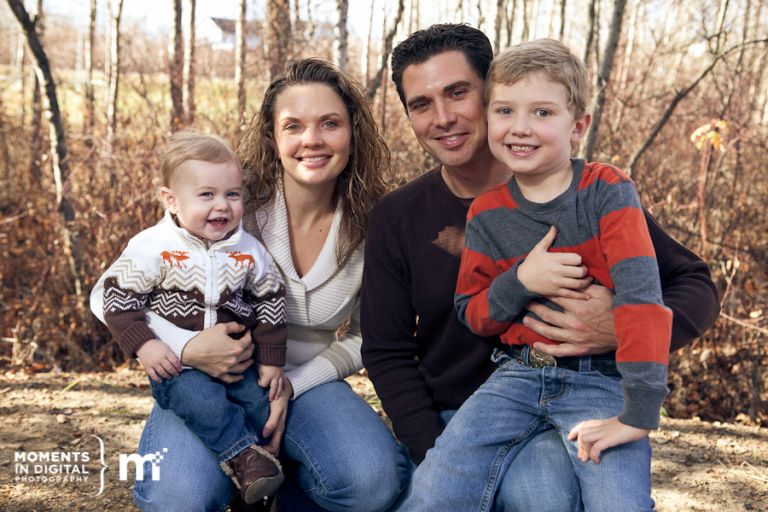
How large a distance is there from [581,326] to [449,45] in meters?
1.10

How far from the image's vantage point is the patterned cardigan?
98.5 inches

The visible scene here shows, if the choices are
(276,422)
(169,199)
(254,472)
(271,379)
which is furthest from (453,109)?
(254,472)

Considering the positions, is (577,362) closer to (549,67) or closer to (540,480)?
(540,480)

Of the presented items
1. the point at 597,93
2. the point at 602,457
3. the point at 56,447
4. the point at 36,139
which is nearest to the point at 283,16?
the point at 36,139

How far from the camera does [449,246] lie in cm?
260

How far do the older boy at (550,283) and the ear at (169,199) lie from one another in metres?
1.06

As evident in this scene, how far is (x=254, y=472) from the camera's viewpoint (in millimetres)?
2379

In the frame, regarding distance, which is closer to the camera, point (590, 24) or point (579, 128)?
point (579, 128)

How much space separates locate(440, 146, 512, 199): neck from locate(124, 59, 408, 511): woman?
46cm

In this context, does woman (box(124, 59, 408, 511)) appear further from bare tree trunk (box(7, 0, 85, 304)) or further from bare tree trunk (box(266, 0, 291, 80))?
bare tree trunk (box(266, 0, 291, 80))

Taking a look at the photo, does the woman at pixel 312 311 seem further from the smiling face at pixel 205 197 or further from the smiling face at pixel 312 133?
the smiling face at pixel 205 197

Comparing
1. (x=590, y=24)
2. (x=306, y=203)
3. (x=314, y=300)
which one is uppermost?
(x=590, y=24)

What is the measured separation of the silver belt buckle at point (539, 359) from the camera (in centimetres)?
224

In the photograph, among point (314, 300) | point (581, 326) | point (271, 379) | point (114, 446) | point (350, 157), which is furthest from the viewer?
point (114, 446)
